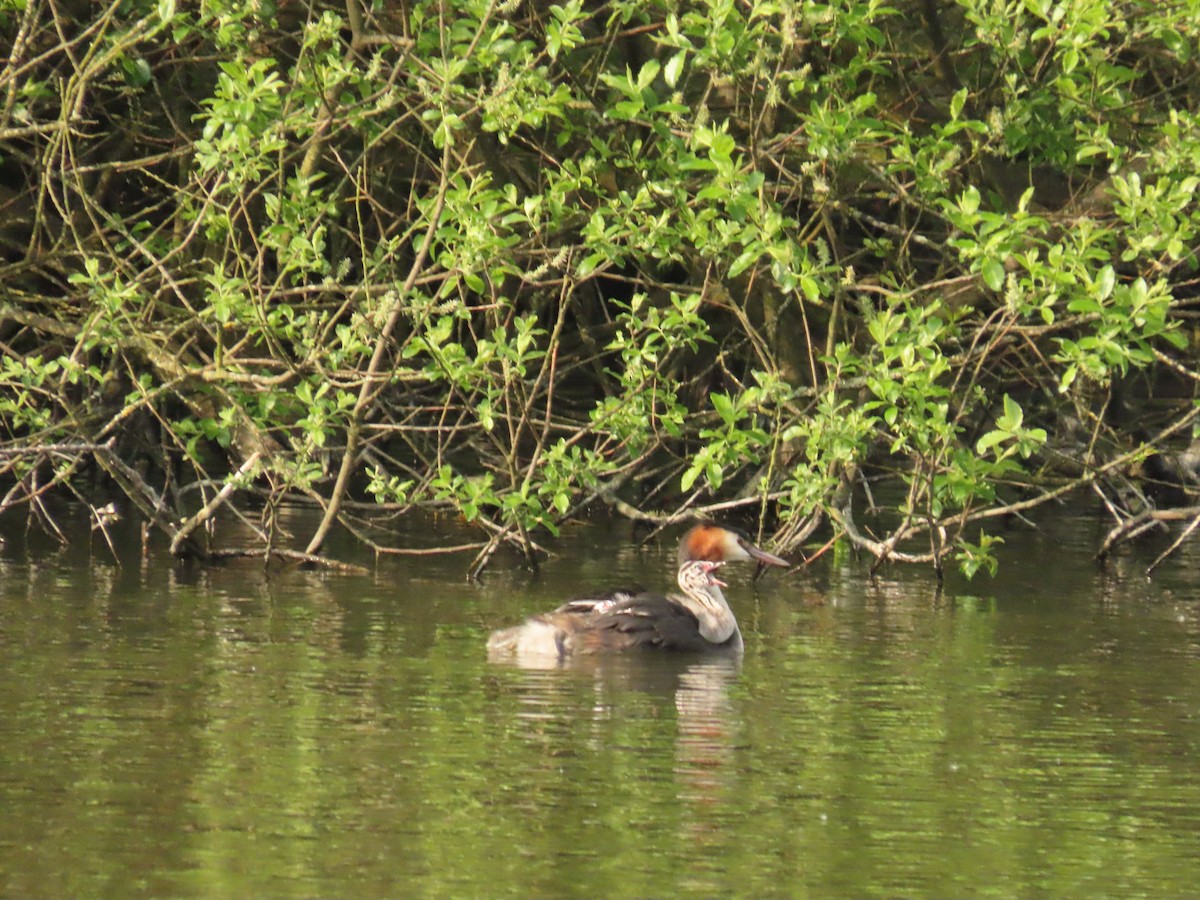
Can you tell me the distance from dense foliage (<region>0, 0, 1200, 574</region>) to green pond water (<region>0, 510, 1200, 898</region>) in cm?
89

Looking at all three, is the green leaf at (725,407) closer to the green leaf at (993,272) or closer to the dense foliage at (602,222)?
the dense foliage at (602,222)

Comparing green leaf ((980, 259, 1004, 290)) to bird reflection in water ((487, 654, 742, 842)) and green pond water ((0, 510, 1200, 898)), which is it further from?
bird reflection in water ((487, 654, 742, 842))

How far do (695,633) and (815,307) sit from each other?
431 centimetres

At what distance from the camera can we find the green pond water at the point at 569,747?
6.66 m

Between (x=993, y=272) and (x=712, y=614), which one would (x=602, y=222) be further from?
(x=712, y=614)

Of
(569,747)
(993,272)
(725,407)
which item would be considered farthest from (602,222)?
(569,747)

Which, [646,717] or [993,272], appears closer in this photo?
[646,717]

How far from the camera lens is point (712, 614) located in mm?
10977

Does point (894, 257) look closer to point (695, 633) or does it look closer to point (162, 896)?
point (695, 633)

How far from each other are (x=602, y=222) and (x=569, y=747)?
13.4 ft

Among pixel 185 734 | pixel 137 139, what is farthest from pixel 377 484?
pixel 185 734

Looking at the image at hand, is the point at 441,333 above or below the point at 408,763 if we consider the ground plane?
above

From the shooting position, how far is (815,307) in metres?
14.8

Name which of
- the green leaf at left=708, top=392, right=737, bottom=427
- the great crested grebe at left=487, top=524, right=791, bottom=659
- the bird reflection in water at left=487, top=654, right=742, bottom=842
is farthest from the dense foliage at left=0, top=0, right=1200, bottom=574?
the bird reflection in water at left=487, top=654, right=742, bottom=842
